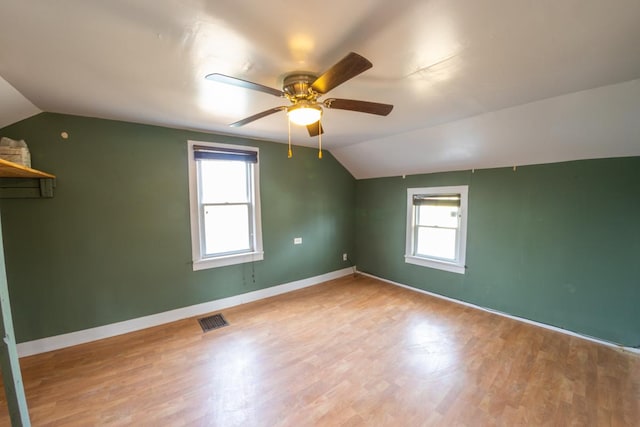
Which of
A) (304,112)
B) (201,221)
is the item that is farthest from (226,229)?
(304,112)

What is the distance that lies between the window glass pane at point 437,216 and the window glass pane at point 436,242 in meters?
0.09

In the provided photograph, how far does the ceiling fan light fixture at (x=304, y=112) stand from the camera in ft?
5.49

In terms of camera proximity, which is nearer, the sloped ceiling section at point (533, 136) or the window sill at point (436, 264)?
the sloped ceiling section at point (533, 136)

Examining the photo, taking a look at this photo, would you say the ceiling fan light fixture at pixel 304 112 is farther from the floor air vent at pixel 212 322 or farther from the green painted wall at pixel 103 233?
the floor air vent at pixel 212 322

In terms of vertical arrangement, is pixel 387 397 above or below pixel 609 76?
below

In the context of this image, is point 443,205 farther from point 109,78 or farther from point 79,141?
point 79,141

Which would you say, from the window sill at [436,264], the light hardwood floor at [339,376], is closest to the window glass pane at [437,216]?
the window sill at [436,264]

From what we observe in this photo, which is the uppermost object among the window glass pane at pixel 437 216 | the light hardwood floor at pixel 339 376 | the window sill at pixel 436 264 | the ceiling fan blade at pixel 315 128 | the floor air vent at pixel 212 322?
the ceiling fan blade at pixel 315 128

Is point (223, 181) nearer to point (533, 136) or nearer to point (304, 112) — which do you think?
point (304, 112)

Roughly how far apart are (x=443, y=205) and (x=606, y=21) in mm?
2699

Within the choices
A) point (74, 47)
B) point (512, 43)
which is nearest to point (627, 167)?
point (512, 43)

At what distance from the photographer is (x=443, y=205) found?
12.1ft

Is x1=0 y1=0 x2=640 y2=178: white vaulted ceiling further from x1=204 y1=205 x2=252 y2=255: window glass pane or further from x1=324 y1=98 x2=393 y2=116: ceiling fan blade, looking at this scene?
x1=204 y1=205 x2=252 y2=255: window glass pane

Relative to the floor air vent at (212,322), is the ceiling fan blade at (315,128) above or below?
above
